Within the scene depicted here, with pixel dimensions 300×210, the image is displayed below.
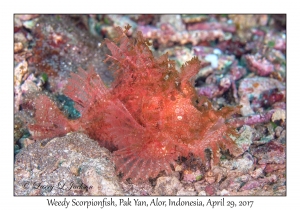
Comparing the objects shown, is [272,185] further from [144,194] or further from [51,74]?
[51,74]

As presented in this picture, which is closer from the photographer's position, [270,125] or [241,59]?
[270,125]

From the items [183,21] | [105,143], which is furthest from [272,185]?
[183,21]

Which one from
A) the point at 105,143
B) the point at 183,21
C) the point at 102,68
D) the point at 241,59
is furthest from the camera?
the point at 183,21

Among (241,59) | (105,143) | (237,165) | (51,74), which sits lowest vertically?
(237,165)
